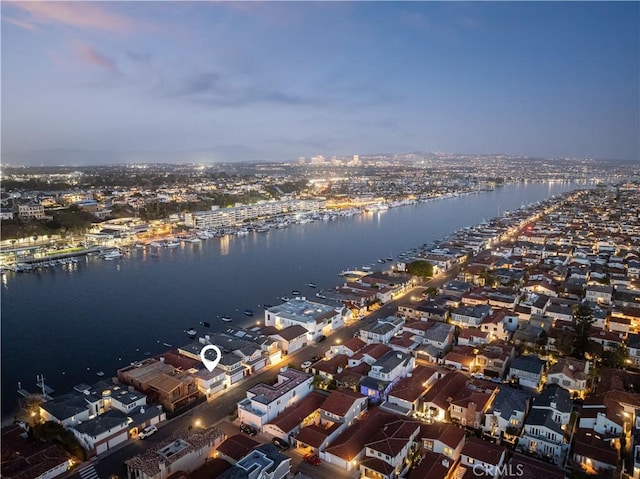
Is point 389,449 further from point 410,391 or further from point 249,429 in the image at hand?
point 249,429

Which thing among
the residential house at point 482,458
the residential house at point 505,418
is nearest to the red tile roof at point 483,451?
the residential house at point 482,458

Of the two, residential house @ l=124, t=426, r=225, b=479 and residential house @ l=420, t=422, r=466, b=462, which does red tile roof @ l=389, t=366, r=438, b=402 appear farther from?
residential house @ l=124, t=426, r=225, b=479

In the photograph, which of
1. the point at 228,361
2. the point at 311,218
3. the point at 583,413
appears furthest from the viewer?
the point at 311,218

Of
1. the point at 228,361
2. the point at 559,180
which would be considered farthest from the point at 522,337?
the point at 559,180

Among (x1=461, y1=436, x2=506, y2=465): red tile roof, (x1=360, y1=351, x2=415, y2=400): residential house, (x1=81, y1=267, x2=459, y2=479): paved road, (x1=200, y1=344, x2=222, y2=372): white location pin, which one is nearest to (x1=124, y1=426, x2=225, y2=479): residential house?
(x1=81, y1=267, x2=459, y2=479): paved road

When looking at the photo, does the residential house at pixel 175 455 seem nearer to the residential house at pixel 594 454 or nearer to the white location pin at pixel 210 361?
the white location pin at pixel 210 361

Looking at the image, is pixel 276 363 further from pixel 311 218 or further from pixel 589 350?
pixel 311 218
